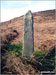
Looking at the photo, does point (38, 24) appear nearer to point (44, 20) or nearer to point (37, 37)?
point (44, 20)

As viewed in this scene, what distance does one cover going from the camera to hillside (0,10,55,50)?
25.4ft

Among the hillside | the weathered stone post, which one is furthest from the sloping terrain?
the weathered stone post

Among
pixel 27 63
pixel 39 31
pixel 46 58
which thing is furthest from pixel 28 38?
pixel 39 31

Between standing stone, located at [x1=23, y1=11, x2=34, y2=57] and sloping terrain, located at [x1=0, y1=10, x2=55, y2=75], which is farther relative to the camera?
standing stone, located at [x1=23, y1=11, x2=34, y2=57]

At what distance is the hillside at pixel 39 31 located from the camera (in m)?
7.75

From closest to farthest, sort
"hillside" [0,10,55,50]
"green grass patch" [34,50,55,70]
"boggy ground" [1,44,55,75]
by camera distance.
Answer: "boggy ground" [1,44,55,75], "green grass patch" [34,50,55,70], "hillside" [0,10,55,50]

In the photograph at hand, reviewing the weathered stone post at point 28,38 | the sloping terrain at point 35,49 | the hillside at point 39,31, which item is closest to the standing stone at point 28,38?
the weathered stone post at point 28,38

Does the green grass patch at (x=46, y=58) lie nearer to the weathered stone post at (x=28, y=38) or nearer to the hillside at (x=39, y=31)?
the weathered stone post at (x=28, y=38)

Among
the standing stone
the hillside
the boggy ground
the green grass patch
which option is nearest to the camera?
the boggy ground

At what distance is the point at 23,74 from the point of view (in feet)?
16.5

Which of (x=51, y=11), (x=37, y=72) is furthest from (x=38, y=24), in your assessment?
(x=37, y=72)

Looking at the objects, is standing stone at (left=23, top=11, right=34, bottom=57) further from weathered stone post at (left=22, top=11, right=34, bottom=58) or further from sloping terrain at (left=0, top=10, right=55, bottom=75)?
sloping terrain at (left=0, top=10, right=55, bottom=75)

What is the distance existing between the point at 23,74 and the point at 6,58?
42.8 inches

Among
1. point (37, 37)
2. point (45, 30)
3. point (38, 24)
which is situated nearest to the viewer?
point (37, 37)
